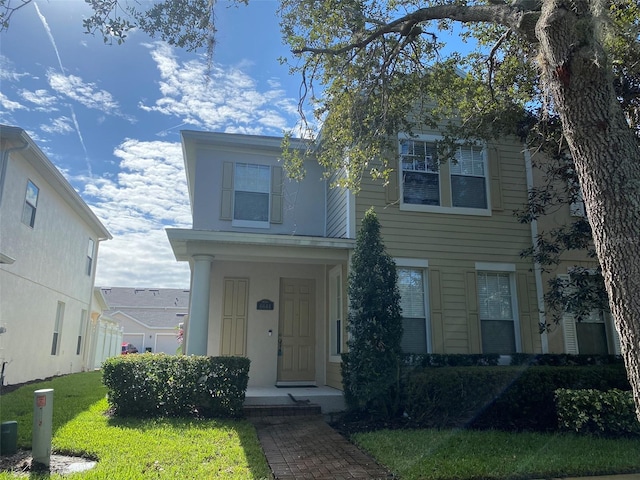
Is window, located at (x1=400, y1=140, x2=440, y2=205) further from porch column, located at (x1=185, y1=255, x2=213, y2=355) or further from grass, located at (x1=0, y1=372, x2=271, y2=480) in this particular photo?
grass, located at (x1=0, y1=372, x2=271, y2=480)

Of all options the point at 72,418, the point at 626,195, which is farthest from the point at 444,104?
the point at 72,418

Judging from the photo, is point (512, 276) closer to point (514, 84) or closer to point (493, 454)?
point (514, 84)

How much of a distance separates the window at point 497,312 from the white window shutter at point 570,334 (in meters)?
1.09

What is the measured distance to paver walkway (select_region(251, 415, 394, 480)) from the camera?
5020 mm

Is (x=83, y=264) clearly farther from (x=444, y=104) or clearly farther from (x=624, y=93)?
(x=624, y=93)

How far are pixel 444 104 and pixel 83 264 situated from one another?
1414cm

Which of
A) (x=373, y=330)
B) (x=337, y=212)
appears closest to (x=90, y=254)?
(x=337, y=212)

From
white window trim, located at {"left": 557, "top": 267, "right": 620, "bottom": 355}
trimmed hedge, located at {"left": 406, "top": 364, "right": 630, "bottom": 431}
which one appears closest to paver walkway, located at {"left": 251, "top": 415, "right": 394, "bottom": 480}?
trimmed hedge, located at {"left": 406, "top": 364, "right": 630, "bottom": 431}

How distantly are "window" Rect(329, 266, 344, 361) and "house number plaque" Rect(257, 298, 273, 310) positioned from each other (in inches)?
53.9

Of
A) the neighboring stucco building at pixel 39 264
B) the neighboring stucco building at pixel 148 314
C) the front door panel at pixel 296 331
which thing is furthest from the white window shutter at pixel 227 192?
the neighboring stucco building at pixel 148 314

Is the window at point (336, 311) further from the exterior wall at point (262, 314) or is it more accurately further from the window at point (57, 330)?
the window at point (57, 330)

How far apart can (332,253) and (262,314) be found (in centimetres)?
241

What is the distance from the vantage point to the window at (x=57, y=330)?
14.1 m

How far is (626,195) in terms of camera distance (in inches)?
135
